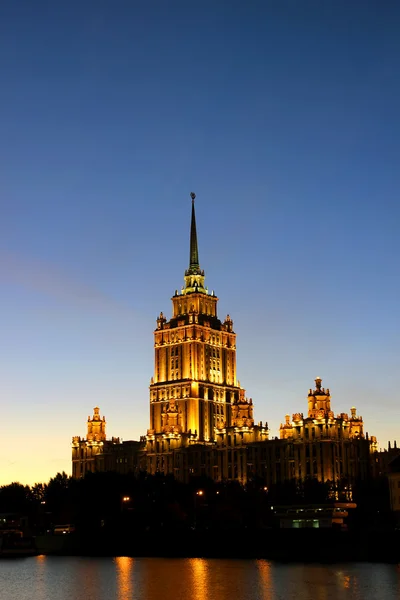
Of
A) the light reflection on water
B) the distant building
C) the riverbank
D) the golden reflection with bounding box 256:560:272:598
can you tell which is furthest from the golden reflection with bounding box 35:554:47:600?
the distant building

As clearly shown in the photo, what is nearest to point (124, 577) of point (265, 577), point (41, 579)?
point (41, 579)

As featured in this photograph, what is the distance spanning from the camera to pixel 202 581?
114062 millimetres

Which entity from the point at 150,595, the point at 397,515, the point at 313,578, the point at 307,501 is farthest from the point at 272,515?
the point at 150,595

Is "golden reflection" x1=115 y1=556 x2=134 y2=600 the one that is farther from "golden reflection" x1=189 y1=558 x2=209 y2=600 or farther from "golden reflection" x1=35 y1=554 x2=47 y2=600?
"golden reflection" x1=35 y1=554 x2=47 y2=600

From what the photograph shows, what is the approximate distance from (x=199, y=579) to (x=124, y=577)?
430 inches

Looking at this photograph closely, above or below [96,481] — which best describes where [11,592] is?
below

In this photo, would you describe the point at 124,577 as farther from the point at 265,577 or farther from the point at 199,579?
the point at 265,577

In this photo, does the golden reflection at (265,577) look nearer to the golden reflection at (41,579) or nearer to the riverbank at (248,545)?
the riverbank at (248,545)

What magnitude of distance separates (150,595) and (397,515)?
215ft

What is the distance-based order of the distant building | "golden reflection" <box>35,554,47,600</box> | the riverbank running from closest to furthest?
"golden reflection" <box>35,554,47,600</box> < the riverbank < the distant building

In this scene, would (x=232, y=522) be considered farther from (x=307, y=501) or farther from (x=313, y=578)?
(x=313, y=578)

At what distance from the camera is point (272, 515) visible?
174m

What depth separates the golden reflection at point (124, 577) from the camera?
349 ft

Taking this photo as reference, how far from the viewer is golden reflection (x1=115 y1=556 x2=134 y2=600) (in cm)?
10622
